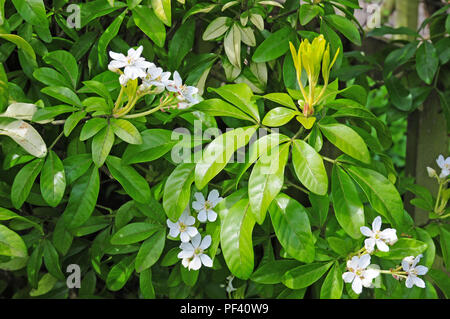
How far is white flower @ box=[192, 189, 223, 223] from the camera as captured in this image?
0.96 m

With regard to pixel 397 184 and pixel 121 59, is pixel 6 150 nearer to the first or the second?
pixel 121 59

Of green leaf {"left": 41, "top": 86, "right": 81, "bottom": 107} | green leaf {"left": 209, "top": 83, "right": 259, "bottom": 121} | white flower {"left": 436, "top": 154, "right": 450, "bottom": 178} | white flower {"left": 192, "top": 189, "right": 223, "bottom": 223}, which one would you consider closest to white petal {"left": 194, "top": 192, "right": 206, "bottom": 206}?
white flower {"left": 192, "top": 189, "right": 223, "bottom": 223}

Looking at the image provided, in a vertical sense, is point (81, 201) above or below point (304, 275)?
above

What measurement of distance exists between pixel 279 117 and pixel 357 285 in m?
0.38

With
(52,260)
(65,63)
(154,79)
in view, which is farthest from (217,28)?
(52,260)

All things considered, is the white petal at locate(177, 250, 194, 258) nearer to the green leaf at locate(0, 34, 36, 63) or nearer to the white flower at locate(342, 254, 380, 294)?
the white flower at locate(342, 254, 380, 294)

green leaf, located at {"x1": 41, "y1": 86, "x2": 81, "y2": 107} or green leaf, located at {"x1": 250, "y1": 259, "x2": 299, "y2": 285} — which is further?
green leaf, located at {"x1": 250, "y1": 259, "x2": 299, "y2": 285}

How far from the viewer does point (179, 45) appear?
112cm

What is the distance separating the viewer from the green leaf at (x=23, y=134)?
2.99 ft

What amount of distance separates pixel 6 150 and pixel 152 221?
1.18 feet

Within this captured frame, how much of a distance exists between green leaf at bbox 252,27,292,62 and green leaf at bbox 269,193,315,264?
338 mm

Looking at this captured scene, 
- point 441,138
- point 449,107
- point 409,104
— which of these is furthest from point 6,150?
point 441,138

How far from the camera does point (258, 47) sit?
1.08m

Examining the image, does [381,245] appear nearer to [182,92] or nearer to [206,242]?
[206,242]
